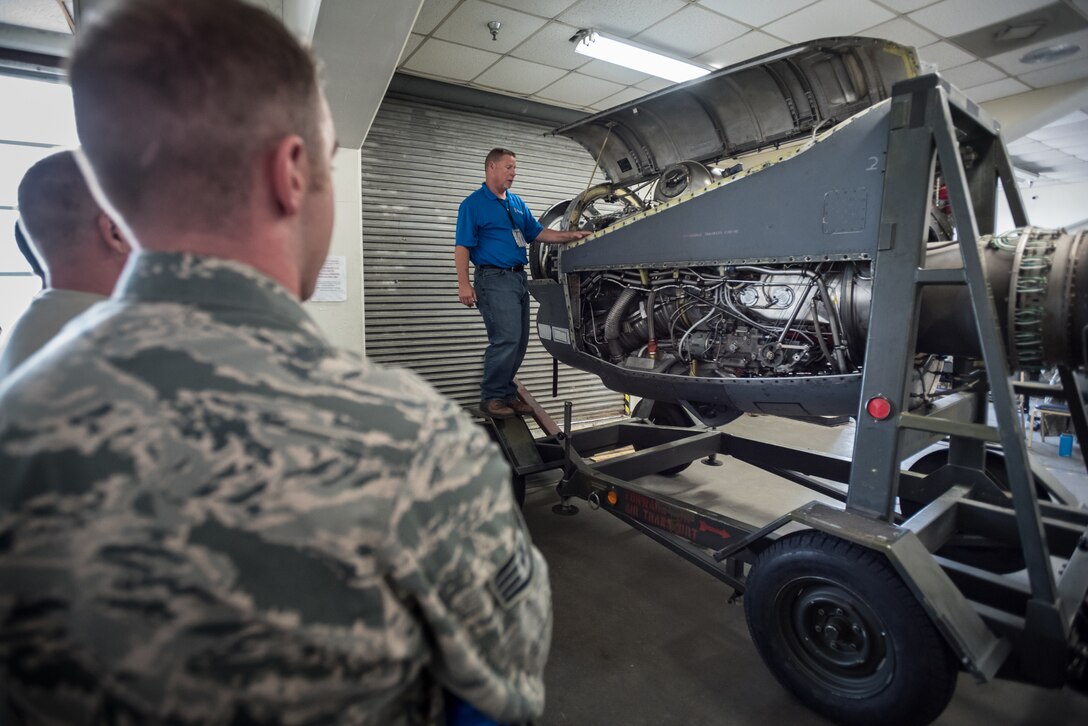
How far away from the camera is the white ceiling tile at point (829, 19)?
16.2 feet

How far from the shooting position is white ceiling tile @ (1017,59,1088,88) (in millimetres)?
6345

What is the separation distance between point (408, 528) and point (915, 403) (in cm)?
309

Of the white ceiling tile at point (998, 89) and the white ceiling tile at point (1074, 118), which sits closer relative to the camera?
the white ceiling tile at point (998, 89)

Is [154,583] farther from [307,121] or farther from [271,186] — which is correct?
[307,121]

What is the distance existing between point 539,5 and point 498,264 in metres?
2.42

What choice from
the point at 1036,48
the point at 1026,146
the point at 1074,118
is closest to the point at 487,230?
the point at 1036,48

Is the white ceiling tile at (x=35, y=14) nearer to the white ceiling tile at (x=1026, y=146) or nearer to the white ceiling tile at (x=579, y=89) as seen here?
the white ceiling tile at (x=579, y=89)

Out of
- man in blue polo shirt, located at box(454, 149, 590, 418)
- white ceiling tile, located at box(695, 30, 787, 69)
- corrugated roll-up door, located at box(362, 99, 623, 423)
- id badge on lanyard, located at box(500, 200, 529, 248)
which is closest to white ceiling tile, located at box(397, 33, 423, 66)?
corrugated roll-up door, located at box(362, 99, 623, 423)

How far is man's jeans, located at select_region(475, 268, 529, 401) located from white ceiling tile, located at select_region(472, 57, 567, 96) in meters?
2.95

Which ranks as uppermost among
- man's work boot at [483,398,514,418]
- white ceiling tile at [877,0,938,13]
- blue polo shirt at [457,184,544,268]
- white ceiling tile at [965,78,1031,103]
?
white ceiling tile at [965,78,1031,103]

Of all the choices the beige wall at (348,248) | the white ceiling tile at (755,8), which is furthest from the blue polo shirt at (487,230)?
the white ceiling tile at (755,8)

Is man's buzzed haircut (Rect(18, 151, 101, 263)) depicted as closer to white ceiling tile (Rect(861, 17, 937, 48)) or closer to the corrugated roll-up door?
the corrugated roll-up door

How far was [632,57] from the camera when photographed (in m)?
5.74

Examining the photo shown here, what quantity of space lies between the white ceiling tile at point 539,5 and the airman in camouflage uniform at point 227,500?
185 inches
